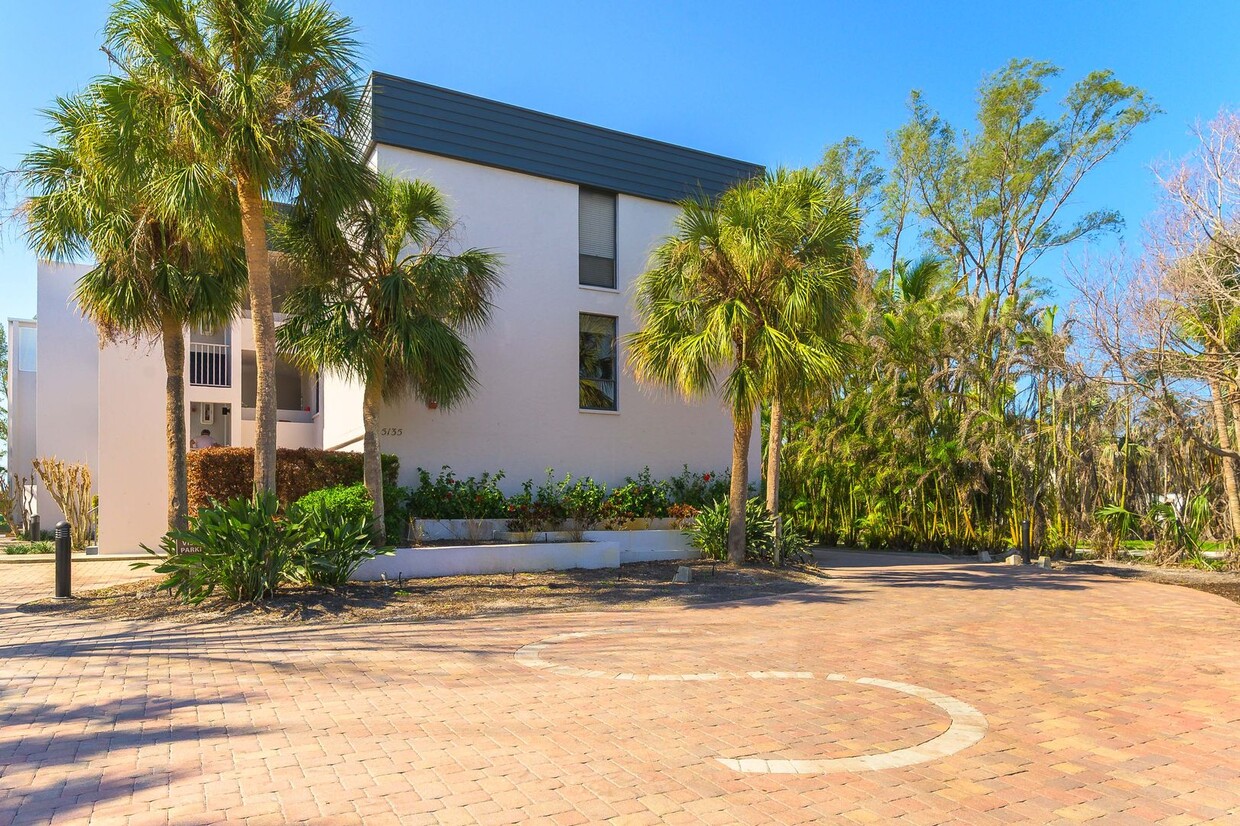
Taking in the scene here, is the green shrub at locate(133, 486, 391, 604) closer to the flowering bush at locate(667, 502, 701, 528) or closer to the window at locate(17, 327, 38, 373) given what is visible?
the flowering bush at locate(667, 502, 701, 528)

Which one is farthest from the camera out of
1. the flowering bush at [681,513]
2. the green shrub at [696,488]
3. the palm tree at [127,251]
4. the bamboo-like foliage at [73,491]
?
the bamboo-like foliage at [73,491]

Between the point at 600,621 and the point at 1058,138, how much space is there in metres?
24.3

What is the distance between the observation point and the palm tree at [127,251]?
11.5 meters

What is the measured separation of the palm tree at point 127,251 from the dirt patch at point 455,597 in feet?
6.81

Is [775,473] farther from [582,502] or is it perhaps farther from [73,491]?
[73,491]

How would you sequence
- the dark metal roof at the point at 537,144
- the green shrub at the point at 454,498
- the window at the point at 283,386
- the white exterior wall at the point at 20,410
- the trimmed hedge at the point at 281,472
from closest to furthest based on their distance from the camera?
the trimmed hedge at the point at 281,472, the green shrub at the point at 454,498, the dark metal roof at the point at 537,144, the window at the point at 283,386, the white exterior wall at the point at 20,410

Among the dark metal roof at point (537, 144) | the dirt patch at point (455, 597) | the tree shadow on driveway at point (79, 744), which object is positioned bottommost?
the dirt patch at point (455, 597)

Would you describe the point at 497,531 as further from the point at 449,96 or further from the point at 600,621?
the point at 449,96

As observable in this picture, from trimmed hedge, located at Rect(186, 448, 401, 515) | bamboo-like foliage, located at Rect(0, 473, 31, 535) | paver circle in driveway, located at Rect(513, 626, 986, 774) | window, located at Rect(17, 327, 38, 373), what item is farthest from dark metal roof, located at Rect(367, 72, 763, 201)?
window, located at Rect(17, 327, 38, 373)

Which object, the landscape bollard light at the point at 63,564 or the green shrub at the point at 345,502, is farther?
the green shrub at the point at 345,502

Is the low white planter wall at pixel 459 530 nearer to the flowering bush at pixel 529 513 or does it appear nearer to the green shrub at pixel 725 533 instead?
the flowering bush at pixel 529 513

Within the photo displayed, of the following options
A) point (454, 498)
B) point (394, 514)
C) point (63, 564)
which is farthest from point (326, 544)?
point (454, 498)

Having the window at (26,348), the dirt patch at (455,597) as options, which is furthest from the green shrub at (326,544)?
the window at (26,348)

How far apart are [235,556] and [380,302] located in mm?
4429
